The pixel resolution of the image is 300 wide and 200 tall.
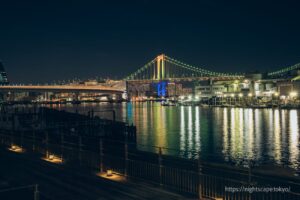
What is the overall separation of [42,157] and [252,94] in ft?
541

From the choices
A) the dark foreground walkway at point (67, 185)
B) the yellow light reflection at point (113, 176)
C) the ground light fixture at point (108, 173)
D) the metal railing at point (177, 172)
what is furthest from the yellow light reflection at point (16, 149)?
the ground light fixture at point (108, 173)

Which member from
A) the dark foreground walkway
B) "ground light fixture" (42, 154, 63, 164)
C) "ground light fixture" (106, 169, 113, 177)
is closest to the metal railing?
"ground light fixture" (42, 154, 63, 164)

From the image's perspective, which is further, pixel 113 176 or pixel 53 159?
pixel 53 159

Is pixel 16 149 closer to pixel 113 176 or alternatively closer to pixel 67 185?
pixel 113 176

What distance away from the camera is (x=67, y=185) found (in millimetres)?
10688

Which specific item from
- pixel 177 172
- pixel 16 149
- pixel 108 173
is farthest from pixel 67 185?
pixel 16 149

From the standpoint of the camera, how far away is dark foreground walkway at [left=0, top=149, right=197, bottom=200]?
9.59m

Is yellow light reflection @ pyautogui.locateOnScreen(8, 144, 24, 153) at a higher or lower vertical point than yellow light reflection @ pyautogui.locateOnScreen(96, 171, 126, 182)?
higher

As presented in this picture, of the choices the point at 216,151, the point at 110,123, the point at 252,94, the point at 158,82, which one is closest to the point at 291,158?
the point at 216,151

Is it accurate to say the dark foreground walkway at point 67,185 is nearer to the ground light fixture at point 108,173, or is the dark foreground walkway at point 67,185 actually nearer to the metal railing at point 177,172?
the ground light fixture at point 108,173

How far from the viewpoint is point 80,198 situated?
9391mm

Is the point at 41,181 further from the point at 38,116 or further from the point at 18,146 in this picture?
the point at 38,116

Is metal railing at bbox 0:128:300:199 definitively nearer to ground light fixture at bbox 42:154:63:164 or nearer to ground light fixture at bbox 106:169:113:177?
ground light fixture at bbox 42:154:63:164

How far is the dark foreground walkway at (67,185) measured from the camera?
9.59m
